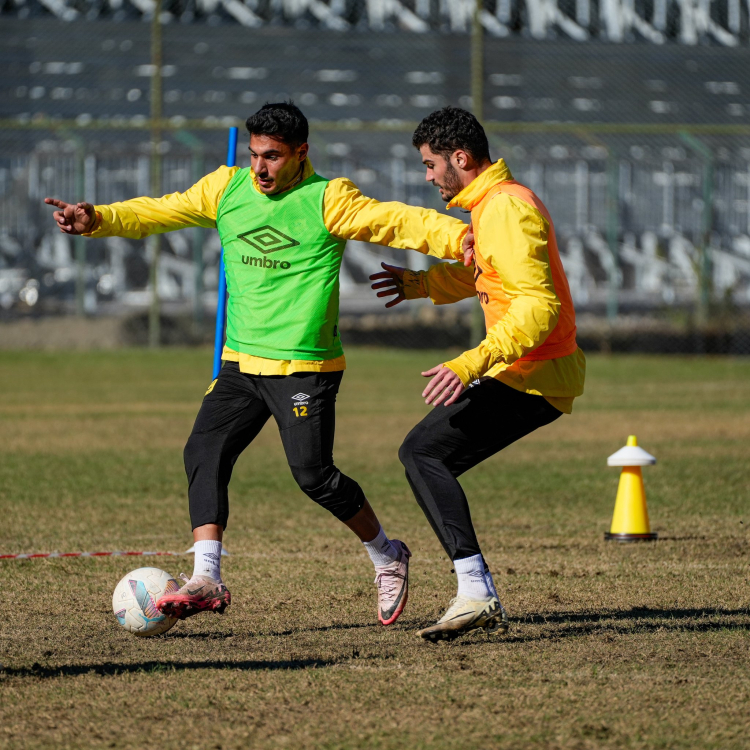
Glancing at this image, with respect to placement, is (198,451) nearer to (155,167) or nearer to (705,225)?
(155,167)

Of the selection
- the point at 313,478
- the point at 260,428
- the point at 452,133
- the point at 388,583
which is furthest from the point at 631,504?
the point at 452,133

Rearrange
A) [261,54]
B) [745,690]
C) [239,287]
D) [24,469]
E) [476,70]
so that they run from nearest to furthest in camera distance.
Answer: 1. [745,690]
2. [239,287]
3. [24,469]
4. [476,70]
5. [261,54]

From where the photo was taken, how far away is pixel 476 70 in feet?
70.3

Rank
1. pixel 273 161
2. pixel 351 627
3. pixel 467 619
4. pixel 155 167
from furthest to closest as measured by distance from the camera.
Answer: pixel 155 167 → pixel 351 627 → pixel 273 161 → pixel 467 619

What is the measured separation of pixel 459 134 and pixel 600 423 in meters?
8.90

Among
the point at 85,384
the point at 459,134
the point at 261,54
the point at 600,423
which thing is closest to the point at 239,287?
the point at 459,134

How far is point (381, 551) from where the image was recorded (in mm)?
5715

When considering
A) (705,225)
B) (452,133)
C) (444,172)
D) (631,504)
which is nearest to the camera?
(452,133)

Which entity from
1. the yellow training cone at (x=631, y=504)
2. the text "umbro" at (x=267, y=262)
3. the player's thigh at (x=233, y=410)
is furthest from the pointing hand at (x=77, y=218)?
the yellow training cone at (x=631, y=504)

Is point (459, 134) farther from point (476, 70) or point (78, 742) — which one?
point (476, 70)

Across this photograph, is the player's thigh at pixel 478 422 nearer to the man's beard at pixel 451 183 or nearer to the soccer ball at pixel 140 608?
the man's beard at pixel 451 183

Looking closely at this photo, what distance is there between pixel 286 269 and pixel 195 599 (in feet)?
4.54

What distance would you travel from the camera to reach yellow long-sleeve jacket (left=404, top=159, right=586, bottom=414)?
193 inches

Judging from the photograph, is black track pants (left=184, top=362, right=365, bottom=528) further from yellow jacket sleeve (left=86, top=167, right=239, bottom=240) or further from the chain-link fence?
the chain-link fence
